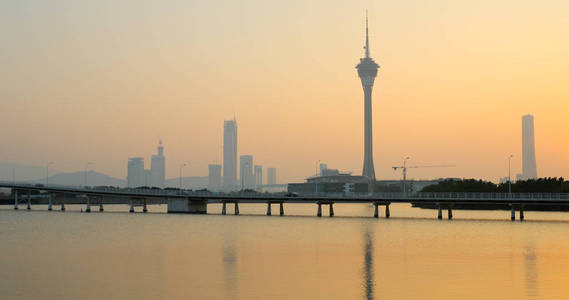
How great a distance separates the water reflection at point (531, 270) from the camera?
163 ft

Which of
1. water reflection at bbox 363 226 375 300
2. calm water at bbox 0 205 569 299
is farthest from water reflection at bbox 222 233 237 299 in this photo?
water reflection at bbox 363 226 375 300

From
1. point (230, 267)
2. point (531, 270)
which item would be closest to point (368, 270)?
point (230, 267)

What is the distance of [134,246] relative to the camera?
83.5m

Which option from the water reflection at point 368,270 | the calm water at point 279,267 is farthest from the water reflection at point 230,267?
the water reflection at point 368,270

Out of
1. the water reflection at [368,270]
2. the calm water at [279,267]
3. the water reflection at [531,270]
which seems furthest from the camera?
the water reflection at [531,270]

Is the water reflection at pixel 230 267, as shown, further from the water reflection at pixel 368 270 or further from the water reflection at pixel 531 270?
the water reflection at pixel 531 270

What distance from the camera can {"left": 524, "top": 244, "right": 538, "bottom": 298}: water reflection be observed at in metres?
49.7

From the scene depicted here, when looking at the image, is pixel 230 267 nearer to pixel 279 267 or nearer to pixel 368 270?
pixel 279 267

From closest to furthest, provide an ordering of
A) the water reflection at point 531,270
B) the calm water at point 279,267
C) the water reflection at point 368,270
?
1. the calm water at point 279,267
2. the water reflection at point 368,270
3. the water reflection at point 531,270

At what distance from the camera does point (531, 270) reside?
61.7m

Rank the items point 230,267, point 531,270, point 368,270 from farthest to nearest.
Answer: point 230,267 → point 531,270 → point 368,270

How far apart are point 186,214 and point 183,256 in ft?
419

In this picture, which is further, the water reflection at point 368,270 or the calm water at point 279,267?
the water reflection at point 368,270

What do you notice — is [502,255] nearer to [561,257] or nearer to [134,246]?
[561,257]
